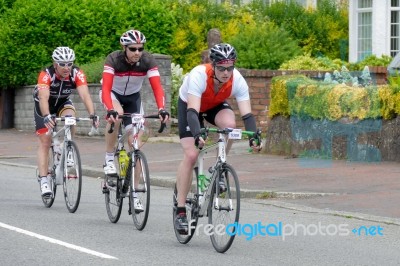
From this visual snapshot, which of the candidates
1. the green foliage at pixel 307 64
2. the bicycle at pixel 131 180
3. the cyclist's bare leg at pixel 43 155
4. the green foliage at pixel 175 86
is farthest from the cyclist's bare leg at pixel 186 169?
the green foliage at pixel 175 86

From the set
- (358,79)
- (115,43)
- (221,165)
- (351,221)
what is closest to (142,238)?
(221,165)

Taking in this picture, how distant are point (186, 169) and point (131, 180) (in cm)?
126

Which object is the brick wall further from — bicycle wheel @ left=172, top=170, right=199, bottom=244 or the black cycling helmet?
the black cycling helmet

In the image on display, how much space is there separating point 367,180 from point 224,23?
49.4 ft

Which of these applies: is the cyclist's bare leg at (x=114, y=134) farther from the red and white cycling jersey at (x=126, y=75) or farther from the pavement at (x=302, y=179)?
the pavement at (x=302, y=179)

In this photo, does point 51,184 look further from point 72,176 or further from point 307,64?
point 307,64

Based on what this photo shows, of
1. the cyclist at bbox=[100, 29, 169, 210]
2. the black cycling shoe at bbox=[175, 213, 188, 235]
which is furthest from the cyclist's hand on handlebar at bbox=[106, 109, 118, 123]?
the black cycling shoe at bbox=[175, 213, 188, 235]

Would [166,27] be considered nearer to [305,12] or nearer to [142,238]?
[305,12]

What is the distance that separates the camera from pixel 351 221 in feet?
39.1

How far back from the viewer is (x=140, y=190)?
11273 mm

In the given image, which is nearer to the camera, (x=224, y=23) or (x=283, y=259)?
(x=283, y=259)

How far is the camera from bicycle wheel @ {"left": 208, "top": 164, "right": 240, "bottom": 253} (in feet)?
31.6

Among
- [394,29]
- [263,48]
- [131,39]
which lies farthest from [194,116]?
[394,29]

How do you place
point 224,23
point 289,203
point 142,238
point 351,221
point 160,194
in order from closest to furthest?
1. point 142,238
2. point 351,221
3. point 289,203
4. point 160,194
5. point 224,23
